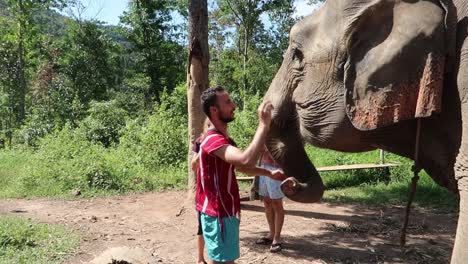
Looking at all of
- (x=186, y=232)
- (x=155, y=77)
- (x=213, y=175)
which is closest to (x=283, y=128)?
(x=213, y=175)

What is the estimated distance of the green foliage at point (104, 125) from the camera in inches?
578

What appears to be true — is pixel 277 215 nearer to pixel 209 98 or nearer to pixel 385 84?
pixel 209 98

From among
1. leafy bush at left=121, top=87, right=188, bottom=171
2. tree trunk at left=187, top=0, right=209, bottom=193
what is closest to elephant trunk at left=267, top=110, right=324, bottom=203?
tree trunk at left=187, top=0, right=209, bottom=193

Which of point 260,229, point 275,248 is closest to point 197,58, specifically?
point 260,229

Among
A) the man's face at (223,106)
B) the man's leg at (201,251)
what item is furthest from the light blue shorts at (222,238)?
the man's leg at (201,251)

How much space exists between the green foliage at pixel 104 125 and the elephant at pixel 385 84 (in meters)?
11.4

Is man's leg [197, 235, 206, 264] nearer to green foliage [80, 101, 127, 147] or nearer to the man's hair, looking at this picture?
the man's hair

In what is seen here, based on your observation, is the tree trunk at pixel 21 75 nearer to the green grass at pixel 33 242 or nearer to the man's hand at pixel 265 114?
the green grass at pixel 33 242

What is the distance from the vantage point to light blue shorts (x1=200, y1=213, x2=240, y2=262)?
118 inches

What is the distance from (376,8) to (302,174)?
1428 millimetres

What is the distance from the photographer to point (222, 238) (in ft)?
9.82

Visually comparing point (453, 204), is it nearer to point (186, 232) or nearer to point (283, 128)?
point (186, 232)

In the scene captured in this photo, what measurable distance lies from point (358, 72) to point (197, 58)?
4590 millimetres

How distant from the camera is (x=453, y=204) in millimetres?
7832
